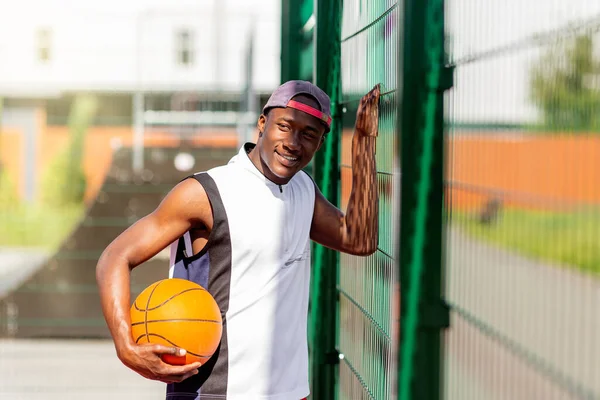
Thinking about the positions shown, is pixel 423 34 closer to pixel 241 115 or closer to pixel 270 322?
pixel 270 322

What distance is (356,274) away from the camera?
4.34m

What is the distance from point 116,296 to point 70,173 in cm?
1727

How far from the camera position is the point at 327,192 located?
478cm

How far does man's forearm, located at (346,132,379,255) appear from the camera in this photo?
3566 mm

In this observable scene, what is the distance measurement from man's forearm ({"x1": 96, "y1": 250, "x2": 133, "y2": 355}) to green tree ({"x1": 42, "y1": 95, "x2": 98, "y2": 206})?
11501mm

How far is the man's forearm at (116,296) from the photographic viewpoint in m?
3.21

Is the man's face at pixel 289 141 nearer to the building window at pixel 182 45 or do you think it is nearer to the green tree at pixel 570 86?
the green tree at pixel 570 86

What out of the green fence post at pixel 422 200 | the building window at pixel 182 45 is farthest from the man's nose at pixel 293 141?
the building window at pixel 182 45

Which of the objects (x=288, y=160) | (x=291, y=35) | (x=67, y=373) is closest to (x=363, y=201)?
(x=288, y=160)

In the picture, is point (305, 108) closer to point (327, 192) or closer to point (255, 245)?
point (255, 245)

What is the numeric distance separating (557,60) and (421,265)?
3.72 feet

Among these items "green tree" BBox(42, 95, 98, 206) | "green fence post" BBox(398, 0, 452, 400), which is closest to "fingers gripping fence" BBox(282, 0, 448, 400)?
"green fence post" BBox(398, 0, 452, 400)

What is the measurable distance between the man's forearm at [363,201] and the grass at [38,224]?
11895mm

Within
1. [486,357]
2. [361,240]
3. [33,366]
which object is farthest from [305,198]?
[33,366]
